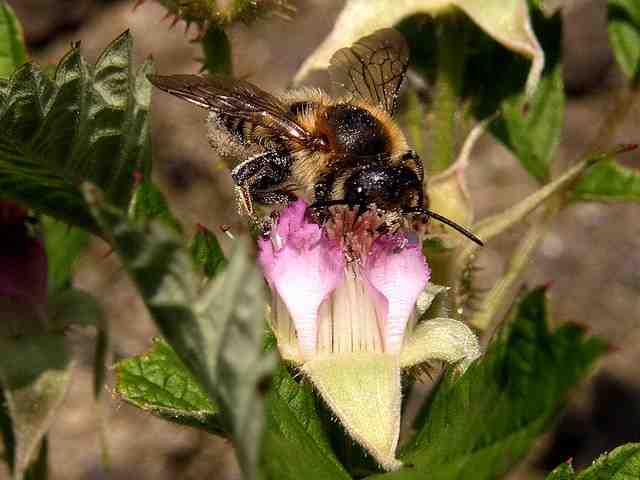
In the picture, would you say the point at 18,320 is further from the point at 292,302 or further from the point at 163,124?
the point at 163,124

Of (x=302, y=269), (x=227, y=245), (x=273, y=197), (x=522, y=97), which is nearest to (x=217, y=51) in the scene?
(x=273, y=197)

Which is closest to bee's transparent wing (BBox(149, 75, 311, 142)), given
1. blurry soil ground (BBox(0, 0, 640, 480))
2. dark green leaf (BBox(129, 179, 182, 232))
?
dark green leaf (BBox(129, 179, 182, 232))

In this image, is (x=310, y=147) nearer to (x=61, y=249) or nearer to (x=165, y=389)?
(x=165, y=389)

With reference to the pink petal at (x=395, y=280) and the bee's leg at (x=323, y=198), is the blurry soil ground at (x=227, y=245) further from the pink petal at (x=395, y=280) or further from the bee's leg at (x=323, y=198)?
the pink petal at (x=395, y=280)

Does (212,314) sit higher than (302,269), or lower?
higher

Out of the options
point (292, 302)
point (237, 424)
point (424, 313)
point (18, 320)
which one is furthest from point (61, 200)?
point (237, 424)

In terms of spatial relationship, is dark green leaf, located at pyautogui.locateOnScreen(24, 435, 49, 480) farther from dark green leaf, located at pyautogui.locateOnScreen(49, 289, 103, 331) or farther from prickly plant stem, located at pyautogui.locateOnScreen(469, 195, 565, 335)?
prickly plant stem, located at pyautogui.locateOnScreen(469, 195, 565, 335)
